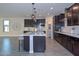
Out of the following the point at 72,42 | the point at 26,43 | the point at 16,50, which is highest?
the point at 72,42

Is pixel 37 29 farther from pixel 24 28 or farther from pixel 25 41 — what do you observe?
pixel 25 41

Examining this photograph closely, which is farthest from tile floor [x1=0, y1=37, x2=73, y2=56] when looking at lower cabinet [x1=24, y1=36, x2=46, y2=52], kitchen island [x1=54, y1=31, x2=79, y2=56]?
lower cabinet [x1=24, y1=36, x2=46, y2=52]

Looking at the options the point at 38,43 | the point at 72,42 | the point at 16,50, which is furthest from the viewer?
the point at 16,50

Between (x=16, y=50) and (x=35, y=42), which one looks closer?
(x=35, y=42)

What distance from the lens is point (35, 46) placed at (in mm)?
7359

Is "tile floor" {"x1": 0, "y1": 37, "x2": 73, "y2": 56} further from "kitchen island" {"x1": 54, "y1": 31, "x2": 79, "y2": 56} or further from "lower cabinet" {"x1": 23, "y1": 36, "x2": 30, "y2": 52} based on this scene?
"lower cabinet" {"x1": 23, "y1": 36, "x2": 30, "y2": 52}

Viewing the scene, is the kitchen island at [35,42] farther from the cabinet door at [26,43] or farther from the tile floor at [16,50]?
the tile floor at [16,50]

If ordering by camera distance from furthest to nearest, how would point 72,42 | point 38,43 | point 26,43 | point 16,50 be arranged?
point 16,50 < point 26,43 < point 38,43 < point 72,42

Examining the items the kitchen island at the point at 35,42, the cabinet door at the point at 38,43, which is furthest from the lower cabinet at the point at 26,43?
the cabinet door at the point at 38,43

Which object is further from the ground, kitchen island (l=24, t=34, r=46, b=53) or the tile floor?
kitchen island (l=24, t=34, r=46, b=53)

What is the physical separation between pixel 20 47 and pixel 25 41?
590mm

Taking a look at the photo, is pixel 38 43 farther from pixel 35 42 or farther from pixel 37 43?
pixel 35 42

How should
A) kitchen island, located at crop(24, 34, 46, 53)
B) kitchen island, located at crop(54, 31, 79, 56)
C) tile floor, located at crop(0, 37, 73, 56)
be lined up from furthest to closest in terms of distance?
kitchen island, located at crop(24, 34, 46, 53) → tile floor, located at crop(0, 37, 73, 56) → kitchen island, located at crop(54, 31, 79, 56)

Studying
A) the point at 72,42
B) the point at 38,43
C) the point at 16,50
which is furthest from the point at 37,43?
the point at 72,42
